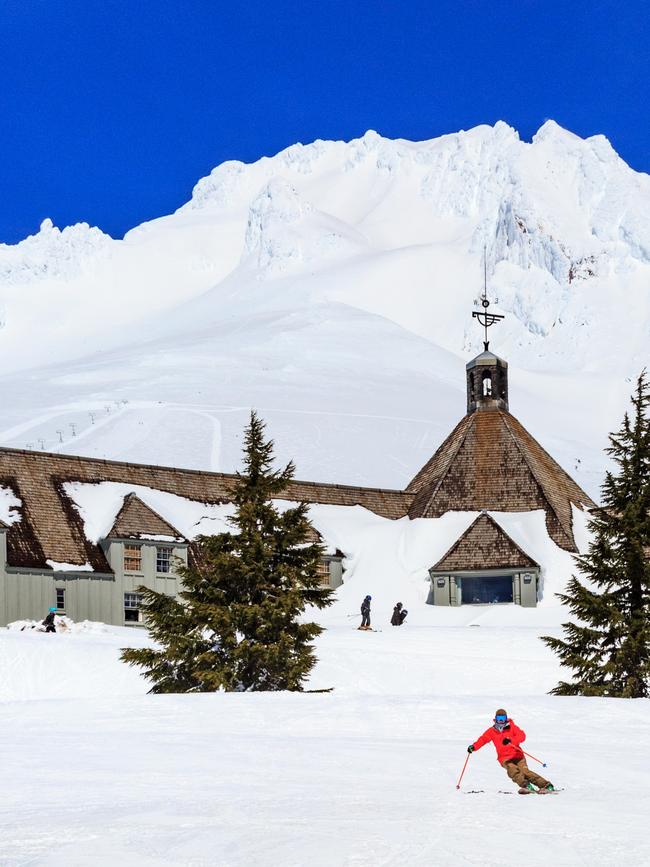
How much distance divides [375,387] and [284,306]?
55914 mm

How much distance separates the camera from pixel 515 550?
48.7 m

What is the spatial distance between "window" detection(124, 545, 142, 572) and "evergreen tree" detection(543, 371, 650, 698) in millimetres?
19239

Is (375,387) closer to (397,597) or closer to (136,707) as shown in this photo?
(397,597)

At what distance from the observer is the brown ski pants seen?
16.9 m

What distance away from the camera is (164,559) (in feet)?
155

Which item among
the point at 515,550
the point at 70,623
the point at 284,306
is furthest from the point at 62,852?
the point at 284,306

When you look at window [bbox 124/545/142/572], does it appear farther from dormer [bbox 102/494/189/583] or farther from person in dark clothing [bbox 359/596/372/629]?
person in dark clothing [bbox 359/596/372/629]

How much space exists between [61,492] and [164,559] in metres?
4.28

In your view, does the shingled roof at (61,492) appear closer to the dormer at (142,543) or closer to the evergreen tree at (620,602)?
the dormer at (142,543)

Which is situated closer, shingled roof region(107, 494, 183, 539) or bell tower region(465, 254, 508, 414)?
shingled roof region(107, 494, 183, 539)

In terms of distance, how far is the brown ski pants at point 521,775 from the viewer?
16875mm

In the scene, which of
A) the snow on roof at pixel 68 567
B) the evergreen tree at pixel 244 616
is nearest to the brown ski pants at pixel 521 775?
the evergreen tree at pixel 244 616

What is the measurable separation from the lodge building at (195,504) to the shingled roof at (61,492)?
43 mm

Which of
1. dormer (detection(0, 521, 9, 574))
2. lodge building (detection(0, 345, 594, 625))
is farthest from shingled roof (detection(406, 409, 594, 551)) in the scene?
dormer (detection(0, 521, 9, 574))
